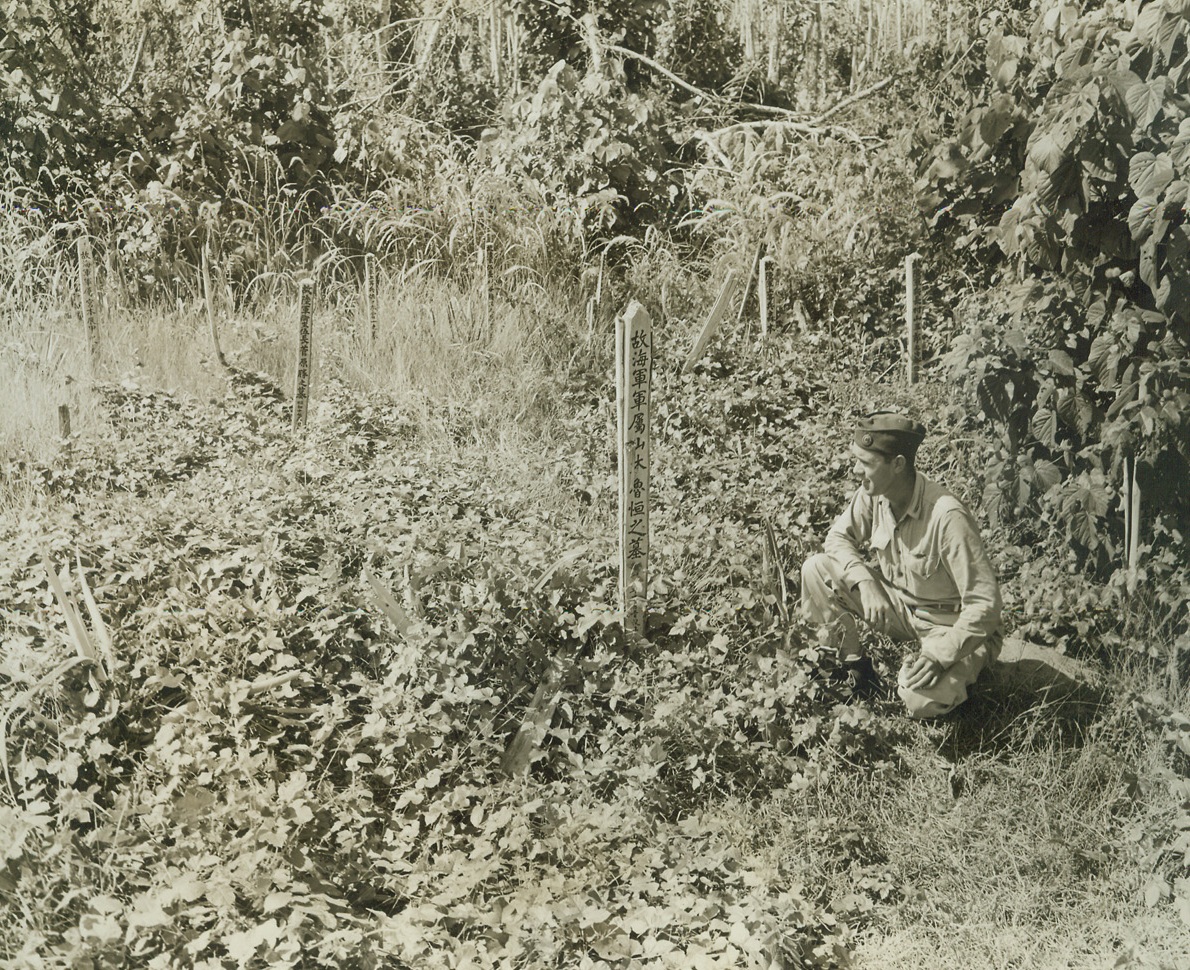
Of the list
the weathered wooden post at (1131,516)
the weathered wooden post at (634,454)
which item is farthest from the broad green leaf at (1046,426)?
the weathered wooden post at (634,454)

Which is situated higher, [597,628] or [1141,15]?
[1141,15]

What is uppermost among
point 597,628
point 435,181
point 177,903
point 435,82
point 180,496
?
point 435,82

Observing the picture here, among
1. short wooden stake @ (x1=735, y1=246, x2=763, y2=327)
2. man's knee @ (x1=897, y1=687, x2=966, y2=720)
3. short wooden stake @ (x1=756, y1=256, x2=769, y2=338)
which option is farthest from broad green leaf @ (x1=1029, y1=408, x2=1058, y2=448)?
short wooden stake @ (x1=735, y1=246, x2=763, y2=327)

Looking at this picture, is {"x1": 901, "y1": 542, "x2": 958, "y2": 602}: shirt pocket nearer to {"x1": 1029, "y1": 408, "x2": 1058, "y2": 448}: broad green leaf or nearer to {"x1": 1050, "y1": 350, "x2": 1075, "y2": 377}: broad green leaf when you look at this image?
{"x1": 1029, "y1": 408, "x2": 1058, "y2": 448}: broad green leaf

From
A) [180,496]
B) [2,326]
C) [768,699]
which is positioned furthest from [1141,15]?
[2,326]

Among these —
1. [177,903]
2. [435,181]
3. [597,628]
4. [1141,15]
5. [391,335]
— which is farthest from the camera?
[435,181]

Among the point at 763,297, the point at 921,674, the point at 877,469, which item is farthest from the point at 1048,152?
the point at 763,297

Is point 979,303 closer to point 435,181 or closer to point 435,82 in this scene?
point 435,181

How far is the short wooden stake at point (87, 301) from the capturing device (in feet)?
20.6

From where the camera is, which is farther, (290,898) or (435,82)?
(435,82)

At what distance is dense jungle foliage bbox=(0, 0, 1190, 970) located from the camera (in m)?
3.42

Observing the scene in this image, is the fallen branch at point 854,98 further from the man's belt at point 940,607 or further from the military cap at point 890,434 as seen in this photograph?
the man's belt at point 940,607

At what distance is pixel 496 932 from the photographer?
332 cm

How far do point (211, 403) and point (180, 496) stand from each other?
1.12 meters
